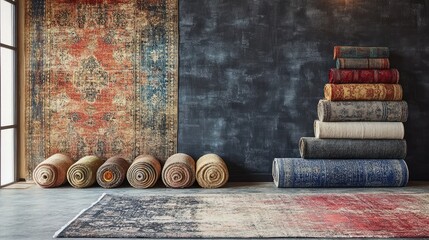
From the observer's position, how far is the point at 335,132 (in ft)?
24.5

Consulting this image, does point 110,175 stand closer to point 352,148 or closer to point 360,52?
point 352,148

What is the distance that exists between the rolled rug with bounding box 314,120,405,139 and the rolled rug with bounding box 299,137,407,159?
57 millimetres

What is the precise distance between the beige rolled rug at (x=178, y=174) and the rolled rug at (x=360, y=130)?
1.56 metres

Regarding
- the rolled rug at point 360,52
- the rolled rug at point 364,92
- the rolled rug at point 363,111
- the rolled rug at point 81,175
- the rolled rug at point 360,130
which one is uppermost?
the rolled rug at point 360,52

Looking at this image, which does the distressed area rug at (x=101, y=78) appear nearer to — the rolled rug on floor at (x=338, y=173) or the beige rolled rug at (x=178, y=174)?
the beige rolled rug at (x=178, y=174)

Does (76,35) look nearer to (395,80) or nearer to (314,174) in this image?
(314,174)

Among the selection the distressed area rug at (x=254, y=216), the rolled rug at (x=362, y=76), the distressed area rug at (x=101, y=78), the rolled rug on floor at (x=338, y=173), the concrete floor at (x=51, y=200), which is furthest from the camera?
the distressed area rug at (x=101, y=78)

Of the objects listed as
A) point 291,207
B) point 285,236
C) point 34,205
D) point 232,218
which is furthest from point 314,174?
point 34,205

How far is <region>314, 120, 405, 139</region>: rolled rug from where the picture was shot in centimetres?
746

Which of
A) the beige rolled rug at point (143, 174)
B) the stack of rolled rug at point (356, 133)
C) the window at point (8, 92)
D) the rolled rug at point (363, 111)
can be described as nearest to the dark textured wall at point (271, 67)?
the stack of rolled rug at point (356, 133)

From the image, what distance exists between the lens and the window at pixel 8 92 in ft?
24.6

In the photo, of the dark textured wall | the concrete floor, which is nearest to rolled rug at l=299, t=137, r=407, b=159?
the concrete floor

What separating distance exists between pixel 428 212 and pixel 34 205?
12.2 feet

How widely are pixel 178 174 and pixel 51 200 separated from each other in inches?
57.9
